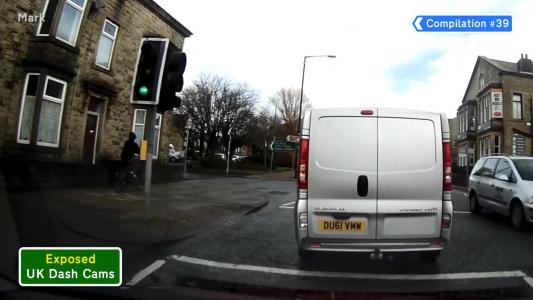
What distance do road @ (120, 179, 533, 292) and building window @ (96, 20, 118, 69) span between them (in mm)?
8174

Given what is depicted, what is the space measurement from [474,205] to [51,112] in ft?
37.7

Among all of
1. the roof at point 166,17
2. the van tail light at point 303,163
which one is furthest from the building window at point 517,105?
the van tail light at point 303,163

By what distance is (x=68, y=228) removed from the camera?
7.31m

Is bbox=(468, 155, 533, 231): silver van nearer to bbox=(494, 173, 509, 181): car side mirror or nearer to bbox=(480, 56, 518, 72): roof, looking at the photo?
bbox=(494, 173, 509, 181): car side mirror

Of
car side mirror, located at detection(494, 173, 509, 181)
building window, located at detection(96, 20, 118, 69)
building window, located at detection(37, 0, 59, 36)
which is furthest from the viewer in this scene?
building window, located at detection(96, 20, 118, 69)

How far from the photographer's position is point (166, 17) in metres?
18.5

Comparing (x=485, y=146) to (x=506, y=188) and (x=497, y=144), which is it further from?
(x=506, y=188)

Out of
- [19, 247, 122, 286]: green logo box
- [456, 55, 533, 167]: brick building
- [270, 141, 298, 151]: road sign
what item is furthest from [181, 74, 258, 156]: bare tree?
[19, 247, 122, 286]: green logo box

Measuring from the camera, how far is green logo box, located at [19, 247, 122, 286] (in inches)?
137

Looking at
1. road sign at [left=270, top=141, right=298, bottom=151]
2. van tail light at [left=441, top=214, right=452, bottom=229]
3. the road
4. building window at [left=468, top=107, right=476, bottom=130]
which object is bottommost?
the road

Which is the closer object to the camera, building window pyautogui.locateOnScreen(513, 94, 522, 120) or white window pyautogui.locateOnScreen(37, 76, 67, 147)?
white window pyautogui.locateOnScreen(37, 76, 67, 147)

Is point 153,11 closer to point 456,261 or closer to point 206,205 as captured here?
point 206,205

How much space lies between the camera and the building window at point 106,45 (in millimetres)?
14141

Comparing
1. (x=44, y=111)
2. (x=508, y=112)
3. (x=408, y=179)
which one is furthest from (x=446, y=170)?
(x=508, y=112)
